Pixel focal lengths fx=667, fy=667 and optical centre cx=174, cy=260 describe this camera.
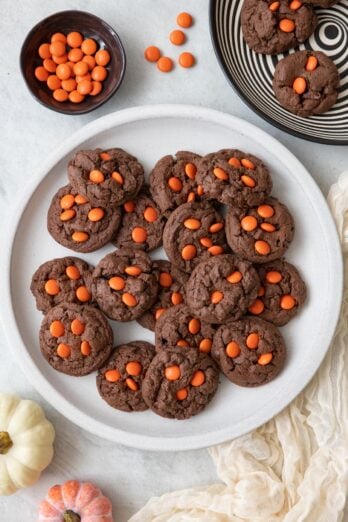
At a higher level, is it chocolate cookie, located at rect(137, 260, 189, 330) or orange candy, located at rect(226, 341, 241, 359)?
chocolate cookie, located at rect(137, 260, 189, 330)

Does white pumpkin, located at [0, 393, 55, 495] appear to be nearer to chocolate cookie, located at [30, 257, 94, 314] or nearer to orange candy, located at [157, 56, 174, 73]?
chocolate cookie, located at [30, 257, 94, 314]

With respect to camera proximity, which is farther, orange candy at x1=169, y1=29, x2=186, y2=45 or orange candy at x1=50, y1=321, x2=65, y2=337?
orange candy at x1=169, y1=29, x2=186, y2=45

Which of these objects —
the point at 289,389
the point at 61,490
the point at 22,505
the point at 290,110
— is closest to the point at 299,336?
the point at 289,389

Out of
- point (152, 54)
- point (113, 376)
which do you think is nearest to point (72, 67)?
point (152, 54)

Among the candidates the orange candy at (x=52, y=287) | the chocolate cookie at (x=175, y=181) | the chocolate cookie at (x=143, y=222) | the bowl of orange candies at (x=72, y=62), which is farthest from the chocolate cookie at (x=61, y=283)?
the bowl of orange candies at (x=72, y=62)

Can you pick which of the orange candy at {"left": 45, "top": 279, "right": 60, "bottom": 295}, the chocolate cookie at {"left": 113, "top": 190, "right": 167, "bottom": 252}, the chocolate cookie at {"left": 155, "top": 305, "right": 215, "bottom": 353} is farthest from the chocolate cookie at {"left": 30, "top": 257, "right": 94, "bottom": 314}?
the chocolate cookie at {"left": 155, "top": 305, "right": 215, "bottom": 353}

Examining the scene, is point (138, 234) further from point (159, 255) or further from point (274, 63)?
point (274, 63)

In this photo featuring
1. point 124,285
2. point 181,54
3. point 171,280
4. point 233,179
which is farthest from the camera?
point 181,54
